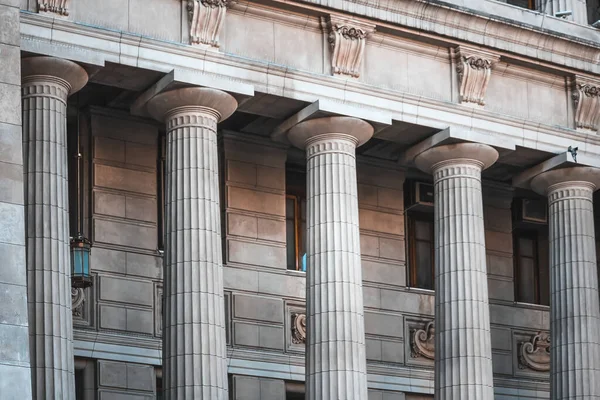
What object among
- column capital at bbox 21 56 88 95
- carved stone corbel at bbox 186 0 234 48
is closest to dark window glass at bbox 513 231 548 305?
carved stone corbel at bbox 186 0 234 48

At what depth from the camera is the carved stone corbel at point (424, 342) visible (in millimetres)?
43688

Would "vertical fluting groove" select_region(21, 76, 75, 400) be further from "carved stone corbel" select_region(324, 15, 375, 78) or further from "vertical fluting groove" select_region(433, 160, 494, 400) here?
"vertical fluting groove" select_region(433, 160, 494, 400)

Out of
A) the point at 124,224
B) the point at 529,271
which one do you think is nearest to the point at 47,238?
the point at 124,224

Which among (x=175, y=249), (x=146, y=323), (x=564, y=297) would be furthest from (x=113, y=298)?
(x=564, y=297)

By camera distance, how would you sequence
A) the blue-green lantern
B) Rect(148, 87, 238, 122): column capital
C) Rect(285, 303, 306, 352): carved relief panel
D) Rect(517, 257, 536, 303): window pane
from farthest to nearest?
Rect(517, 257, 536, 303): window pane
Rect(285, 303, 306, 352): carved relief panel
Rect(148, 87, 238, 122): column capital
the blue-green lantern

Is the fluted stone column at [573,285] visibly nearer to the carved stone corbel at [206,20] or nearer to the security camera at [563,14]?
the security camera at [563,14]

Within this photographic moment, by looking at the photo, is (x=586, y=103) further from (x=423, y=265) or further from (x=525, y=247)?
(x=423, y=265)

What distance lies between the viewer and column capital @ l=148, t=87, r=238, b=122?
37.8 metres

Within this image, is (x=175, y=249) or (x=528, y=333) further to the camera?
(x=528, y=333)

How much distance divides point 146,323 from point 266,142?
5.30m

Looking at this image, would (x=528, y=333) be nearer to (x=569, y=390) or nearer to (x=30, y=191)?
(x=569, y=390)

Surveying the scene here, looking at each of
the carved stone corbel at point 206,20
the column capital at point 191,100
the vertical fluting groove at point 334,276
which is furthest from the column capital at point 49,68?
the vertical fluting groove at point 334,276

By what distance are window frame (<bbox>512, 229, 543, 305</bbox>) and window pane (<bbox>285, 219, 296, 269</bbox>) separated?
6315mm

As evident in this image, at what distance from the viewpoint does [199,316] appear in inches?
1437
